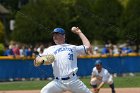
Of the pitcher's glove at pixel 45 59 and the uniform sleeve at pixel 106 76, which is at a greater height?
the pitcher's glove at pixel 45 59

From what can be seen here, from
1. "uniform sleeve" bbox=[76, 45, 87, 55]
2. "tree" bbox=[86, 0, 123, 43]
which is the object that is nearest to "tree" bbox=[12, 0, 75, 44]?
"tree" bbox=[86, 0, 123, 43]

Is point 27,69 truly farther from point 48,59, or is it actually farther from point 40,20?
point 40,20

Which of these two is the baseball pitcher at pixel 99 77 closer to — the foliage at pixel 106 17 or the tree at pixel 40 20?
the tree at pixel 40 20

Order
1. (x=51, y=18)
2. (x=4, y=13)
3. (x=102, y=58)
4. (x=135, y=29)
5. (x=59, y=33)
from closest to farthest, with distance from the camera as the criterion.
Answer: (x=59, y=33) < (x=102, y=58) < (x=135, y=29) < (x=51, y=18) < (x=4, y=13)

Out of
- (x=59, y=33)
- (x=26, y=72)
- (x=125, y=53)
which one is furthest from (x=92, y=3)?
(x=59, y=33)

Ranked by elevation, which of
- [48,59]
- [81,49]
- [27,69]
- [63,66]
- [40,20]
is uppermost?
Result: [40,20]

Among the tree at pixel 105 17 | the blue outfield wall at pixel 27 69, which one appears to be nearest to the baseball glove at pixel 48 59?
the blue outfield wall at pixel 27 69

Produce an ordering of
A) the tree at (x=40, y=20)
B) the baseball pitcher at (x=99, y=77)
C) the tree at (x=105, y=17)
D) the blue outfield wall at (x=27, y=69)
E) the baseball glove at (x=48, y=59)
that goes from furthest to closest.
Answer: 1. the tree at (x=105, y=17)
2. the tree at (x=40, y=20)
3. the blue outfield wall at (x=27, y=69)
4. the baseball pitcher at (x=99, y=77)
5. the baseball glove at (x=48, y=59)

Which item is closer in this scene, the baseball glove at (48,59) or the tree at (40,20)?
the baseball glove at (48,59)

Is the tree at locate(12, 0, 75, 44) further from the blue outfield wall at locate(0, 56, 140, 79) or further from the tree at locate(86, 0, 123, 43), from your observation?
the blue outfield wall at locate(0, 56, 140, 79)

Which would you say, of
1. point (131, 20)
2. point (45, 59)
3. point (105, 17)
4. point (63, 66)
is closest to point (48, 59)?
point (45, 59)

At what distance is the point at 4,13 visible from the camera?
64.2 meters

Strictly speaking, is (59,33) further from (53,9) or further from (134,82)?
(53,9)

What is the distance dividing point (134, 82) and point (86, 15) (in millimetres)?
26774
